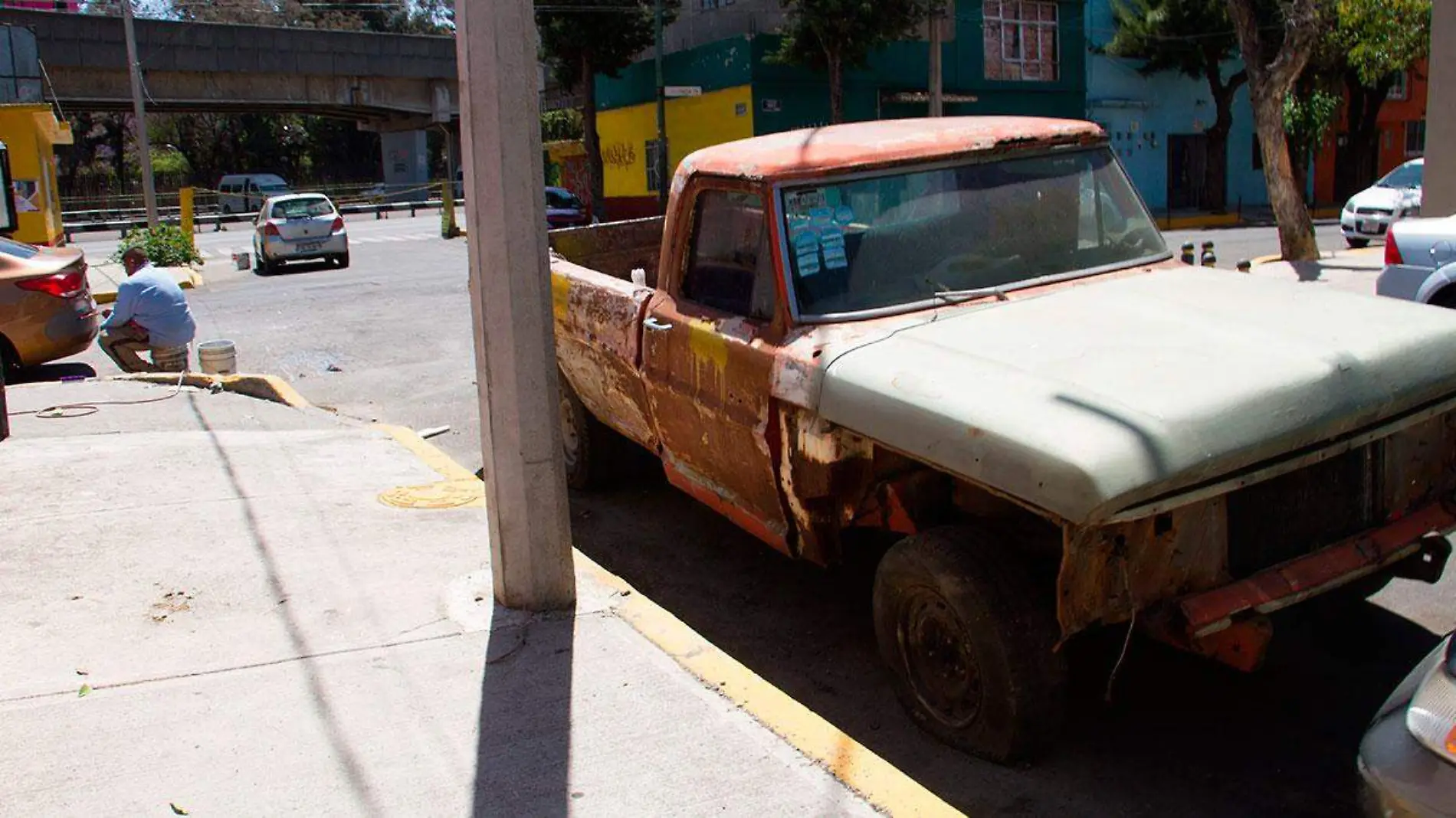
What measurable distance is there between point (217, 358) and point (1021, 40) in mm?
30751

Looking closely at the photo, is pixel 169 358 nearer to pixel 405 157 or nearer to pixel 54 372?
pixel 54 372

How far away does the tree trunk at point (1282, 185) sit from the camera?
1580 cm

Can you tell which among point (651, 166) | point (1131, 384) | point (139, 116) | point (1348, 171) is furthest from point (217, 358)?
point (1348, 171)

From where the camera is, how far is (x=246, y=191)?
53.4 meters

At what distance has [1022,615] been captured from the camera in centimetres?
384

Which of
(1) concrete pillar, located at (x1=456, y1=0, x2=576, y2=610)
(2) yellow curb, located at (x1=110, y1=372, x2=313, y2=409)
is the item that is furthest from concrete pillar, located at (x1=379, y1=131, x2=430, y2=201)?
(1) concrete pillar, located at (x1=456, y1=0, x2=576, y2=610)

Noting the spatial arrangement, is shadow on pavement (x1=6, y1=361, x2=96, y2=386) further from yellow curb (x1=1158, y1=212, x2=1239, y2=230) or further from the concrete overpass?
the concrete overpass

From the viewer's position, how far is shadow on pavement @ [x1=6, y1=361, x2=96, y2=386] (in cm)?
1182

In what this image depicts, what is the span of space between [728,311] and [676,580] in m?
1.41

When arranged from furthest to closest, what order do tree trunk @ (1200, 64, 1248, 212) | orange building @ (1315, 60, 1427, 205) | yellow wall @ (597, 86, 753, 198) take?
orange building @ (1315, 60, 1427, 205), yellow wall @ (597, 86, 753, 198), tree trunk @ (1200, 64, 1248, 212)

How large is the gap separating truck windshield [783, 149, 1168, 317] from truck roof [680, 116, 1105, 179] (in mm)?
75

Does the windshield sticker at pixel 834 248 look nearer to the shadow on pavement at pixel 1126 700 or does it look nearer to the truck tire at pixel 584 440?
the shadow on pavement at pixel 1126 700

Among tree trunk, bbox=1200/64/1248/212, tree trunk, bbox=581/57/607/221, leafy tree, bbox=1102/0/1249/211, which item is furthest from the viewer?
tree trunk, bbox=581/57/607/221

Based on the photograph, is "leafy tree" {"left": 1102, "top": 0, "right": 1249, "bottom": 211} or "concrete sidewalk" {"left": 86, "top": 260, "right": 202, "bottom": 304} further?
"leafy tree" {"left": 1102, "top": 0, "right": 1249, "bottom": 211}
